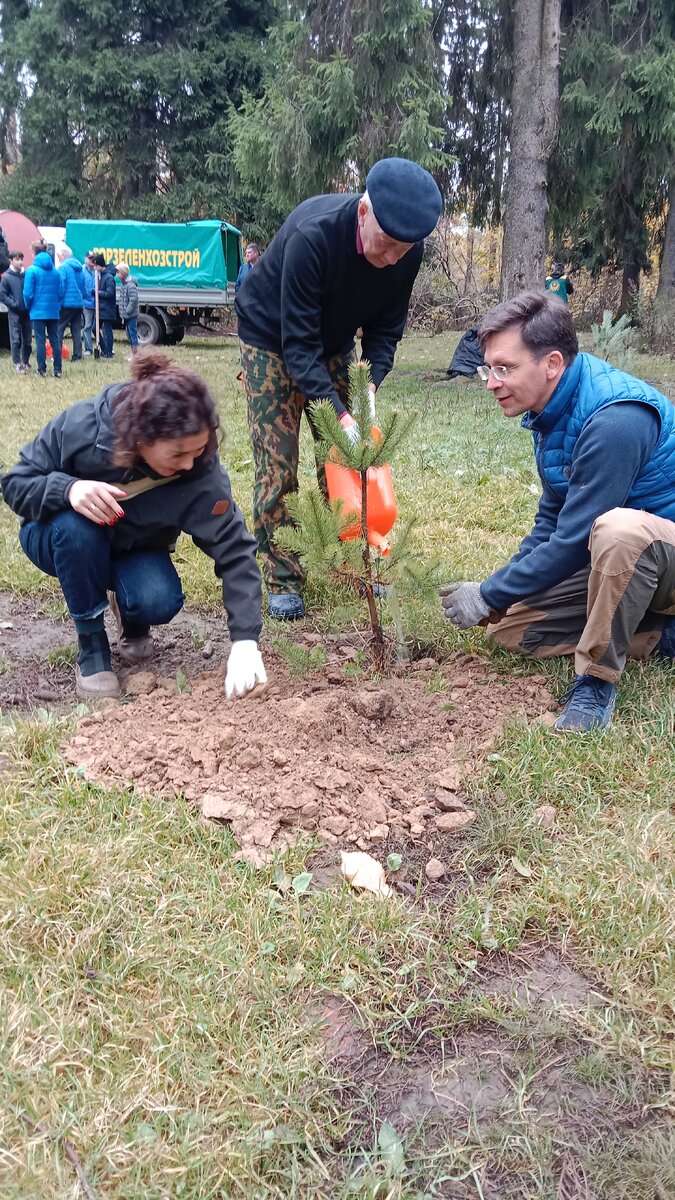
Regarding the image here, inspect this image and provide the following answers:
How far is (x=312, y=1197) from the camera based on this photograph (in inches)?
53.7

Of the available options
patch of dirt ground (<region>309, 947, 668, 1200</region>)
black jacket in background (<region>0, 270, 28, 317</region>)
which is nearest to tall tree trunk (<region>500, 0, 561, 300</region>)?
black jacket in background (<region>0, 270, 28, 317</region>)

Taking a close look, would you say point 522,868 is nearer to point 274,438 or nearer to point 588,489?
point 588,489

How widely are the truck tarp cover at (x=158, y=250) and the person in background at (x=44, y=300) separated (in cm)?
503

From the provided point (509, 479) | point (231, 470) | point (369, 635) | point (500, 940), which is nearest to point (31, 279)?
point (231, 470)

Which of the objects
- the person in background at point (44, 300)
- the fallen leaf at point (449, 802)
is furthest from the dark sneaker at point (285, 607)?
the person in background at point (44, 300)

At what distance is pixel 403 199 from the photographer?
276 centimetres

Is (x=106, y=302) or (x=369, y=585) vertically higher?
(x=369, y=585)

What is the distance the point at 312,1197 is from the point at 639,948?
80 cm

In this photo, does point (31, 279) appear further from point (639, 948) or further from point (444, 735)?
point (639, 948)

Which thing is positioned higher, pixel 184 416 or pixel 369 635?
pixel 184 416

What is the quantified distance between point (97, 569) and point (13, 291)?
10367mm

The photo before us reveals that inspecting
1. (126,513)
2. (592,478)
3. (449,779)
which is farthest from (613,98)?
(449,779)

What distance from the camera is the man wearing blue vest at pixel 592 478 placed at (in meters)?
2.43

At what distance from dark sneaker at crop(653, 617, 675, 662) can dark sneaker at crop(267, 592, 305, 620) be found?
1.33 m
